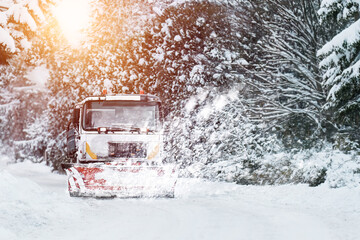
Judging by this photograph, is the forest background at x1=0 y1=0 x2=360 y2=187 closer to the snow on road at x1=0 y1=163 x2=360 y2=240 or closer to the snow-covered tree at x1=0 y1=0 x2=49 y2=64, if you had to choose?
the snow-covered tree at x1=0 y1=0 x2=49 y2=64

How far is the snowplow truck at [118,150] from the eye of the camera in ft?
39.4

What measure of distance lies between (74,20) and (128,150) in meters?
10.9

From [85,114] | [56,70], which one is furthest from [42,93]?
[85,114]

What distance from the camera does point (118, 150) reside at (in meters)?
12.9

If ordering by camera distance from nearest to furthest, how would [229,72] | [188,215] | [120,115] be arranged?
[188,215] → [120,115] → [229,72]

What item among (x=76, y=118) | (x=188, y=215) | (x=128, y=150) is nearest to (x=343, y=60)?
(x=188, y=215)

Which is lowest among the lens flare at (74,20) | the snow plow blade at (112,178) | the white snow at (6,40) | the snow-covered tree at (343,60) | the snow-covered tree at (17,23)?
the snow plow blade at (112,178)

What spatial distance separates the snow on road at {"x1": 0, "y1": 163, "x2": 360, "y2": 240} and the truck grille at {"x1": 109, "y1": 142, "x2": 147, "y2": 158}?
46.9 inches

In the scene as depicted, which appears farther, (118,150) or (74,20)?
(74,20)

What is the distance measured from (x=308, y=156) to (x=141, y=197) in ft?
17.5

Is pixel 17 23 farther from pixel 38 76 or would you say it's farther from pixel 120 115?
pixel 38 76

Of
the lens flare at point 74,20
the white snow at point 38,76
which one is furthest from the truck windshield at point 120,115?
the white snow at point 38,76

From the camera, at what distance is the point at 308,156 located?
15.2 meters

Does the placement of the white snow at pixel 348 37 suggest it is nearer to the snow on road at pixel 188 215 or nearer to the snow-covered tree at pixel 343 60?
the snow-covered tree at pixel 343 60
